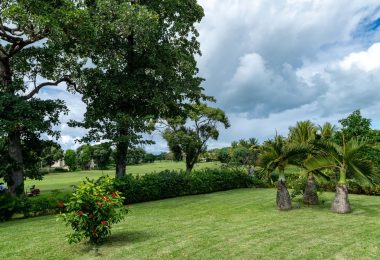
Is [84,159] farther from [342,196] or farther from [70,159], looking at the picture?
[342,196]

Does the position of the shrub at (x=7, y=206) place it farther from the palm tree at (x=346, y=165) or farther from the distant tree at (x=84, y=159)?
the distant tree at (x=84, y=159)

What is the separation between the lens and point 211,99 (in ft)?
98.3

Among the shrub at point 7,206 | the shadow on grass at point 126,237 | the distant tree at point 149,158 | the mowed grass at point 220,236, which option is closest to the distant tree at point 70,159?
the distant tree at point 149,158

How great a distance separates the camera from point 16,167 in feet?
57.8

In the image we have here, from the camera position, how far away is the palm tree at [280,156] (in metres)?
14.2

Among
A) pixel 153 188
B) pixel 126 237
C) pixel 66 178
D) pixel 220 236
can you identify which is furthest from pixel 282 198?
pixel 66 178

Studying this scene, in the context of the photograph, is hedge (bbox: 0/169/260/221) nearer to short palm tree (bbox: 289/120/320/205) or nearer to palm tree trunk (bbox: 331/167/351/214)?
short palm tree (bbox: 289/120/320/205)

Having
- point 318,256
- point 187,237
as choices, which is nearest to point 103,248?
point 187,237

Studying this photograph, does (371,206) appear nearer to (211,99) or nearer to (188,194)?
(188,194)

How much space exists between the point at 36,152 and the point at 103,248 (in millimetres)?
12371

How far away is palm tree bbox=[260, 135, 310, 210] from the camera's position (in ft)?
46.7

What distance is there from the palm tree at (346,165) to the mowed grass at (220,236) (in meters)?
0.63

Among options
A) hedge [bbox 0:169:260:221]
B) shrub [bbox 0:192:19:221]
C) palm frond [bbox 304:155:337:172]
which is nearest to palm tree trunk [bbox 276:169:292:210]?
palm frond [bbox 304:155:337:172]

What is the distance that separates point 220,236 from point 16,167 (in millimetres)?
12402
